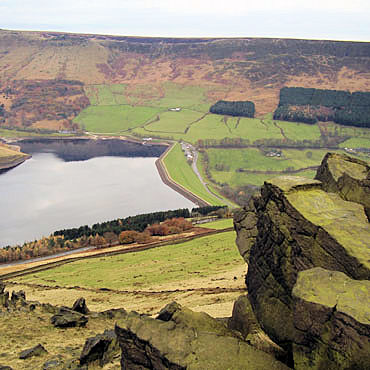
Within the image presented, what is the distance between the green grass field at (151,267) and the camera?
61.6 metres

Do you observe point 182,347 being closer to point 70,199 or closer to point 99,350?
point 99,350

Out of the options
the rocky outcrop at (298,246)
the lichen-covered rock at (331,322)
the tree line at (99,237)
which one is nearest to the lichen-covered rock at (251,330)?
the rocky outcrop at (298,246)

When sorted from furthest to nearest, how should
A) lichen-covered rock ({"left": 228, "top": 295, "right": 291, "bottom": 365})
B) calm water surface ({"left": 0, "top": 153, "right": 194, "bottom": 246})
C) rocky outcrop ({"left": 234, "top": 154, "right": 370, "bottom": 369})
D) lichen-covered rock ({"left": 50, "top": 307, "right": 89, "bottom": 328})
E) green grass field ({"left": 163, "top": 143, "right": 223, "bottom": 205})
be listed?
green grass field ({"left": 163, "top": 143, "right": 223, "bottom": 205}), calm water surface ({"left": 0, "top": 153, "right": 194, "bottom": 246}), lichen-covered rock ({"left": 50, "top": 307, "right": 89, "bottom": 328}), lichen-covered rock ({"left": 228, "top": 295, "right": 291, "bottom": 365}), rocky outcrop ({"left": 234, "top": 154, "right": 370, "bottom": 369})

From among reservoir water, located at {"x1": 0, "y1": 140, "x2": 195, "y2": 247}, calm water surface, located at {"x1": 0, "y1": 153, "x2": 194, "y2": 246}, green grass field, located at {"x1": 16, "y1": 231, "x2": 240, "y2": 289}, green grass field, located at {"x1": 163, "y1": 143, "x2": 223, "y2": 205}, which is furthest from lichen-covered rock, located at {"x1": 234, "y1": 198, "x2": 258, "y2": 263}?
green grass field, located at {"x1": 163, "y1": 143, "x2": 223, "y2": 205}

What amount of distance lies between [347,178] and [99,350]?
2091 cm

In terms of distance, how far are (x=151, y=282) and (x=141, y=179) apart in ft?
430

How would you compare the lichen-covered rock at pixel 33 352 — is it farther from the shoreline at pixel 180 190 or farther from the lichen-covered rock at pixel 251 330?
the shoreline at pixel 180 190

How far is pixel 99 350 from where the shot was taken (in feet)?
92.1

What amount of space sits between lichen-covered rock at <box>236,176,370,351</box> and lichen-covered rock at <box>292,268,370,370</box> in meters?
2.01

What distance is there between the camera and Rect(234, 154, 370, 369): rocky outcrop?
62.3ft

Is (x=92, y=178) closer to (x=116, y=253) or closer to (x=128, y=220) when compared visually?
(x=128, y=220)

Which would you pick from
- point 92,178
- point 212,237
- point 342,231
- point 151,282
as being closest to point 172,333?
point 342,231

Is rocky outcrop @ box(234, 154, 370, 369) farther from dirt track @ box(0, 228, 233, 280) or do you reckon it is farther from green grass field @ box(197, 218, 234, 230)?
green grass field @ box(197, 218, 234, 230)

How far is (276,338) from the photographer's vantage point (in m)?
21.6
